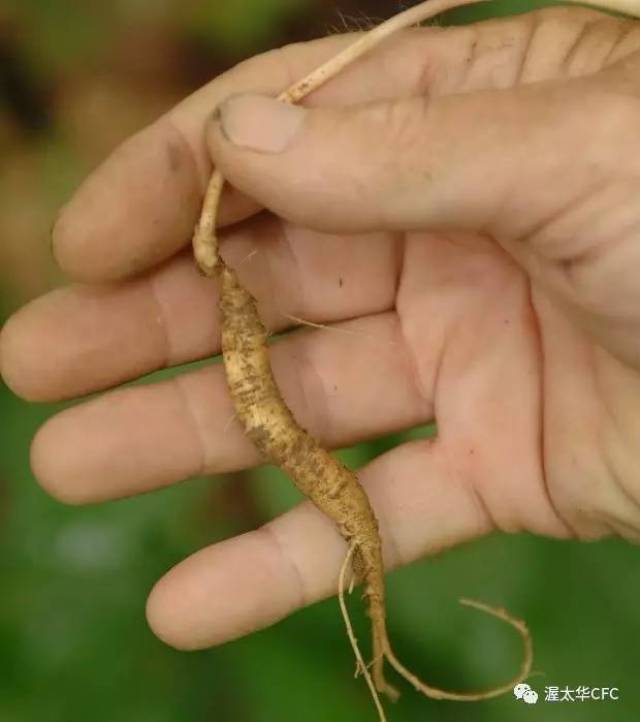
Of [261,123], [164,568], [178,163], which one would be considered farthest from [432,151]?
[164,568]

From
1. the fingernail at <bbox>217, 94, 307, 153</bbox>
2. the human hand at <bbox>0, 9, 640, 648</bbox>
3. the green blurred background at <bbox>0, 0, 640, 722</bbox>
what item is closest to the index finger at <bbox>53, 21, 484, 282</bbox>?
the human hand at <bbox>0, 9, 640, 648</bbox>

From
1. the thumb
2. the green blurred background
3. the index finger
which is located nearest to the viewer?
the thumb

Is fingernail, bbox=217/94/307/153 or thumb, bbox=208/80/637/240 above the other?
fingernail, bbox=217/94/307/153

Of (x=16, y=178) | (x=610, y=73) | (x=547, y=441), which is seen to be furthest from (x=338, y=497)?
(x=16, y=178)

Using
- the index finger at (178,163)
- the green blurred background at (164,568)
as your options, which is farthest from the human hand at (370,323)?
the green blurred background at (164,568)

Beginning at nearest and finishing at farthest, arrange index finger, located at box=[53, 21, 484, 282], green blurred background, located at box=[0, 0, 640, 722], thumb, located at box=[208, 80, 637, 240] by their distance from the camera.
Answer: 1. thumb, located at box=[208, 80, 637, 240]
2. index finger, located at box=[53, 21, 484, 282]
3. green blurred background, located at box=[0, 0, 640, 722]

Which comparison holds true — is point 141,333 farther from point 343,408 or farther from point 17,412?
point 17,412

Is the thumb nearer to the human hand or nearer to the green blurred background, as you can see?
the human hand

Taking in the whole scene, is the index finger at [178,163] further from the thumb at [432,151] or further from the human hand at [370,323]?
the thumb at [432,151]
